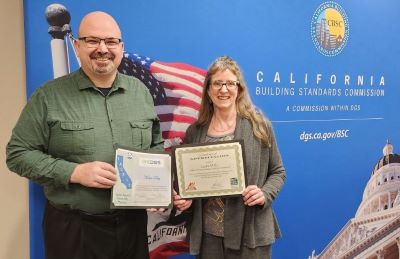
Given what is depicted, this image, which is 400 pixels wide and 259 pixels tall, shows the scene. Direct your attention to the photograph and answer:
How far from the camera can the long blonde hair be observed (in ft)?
5.78

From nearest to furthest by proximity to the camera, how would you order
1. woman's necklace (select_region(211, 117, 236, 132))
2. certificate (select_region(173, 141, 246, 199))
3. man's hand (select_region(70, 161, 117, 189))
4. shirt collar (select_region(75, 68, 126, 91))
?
1. man's hand (select_region(70, 161, 117, 189))
2. shirt collar (select_region(75, 68, 126, 91))
3. certificate (select_region(173, 141, 246, 199))
4. woman's necklace (select_region(211, 117, 236, 132))

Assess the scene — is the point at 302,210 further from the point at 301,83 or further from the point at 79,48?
the point at 79,48

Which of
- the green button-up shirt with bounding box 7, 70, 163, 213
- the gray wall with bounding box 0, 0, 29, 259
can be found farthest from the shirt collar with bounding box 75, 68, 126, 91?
the gray wall with bounding box 0, 0, 29, 259

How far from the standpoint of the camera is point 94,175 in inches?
57.1

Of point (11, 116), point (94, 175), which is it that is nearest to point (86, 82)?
point (94, 175)

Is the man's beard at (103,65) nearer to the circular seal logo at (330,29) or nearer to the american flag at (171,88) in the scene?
the american flag at (171,88)

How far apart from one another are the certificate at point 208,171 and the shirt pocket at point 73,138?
368mm

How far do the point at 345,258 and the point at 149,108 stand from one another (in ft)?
6.67

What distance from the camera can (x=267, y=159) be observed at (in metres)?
1.79

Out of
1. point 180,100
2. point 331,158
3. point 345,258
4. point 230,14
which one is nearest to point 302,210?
point 331,158

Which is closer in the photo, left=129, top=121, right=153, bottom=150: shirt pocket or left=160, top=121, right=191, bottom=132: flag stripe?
left=129, top=121, right=153, bottom=150: shirt pocket

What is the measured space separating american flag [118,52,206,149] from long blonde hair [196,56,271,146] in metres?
0.31

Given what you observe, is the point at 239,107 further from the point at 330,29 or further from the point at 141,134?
the point at 330,29

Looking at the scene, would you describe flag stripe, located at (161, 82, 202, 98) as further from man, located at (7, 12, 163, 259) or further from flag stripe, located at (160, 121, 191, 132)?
man, located at (7, 12, 163, 259)
